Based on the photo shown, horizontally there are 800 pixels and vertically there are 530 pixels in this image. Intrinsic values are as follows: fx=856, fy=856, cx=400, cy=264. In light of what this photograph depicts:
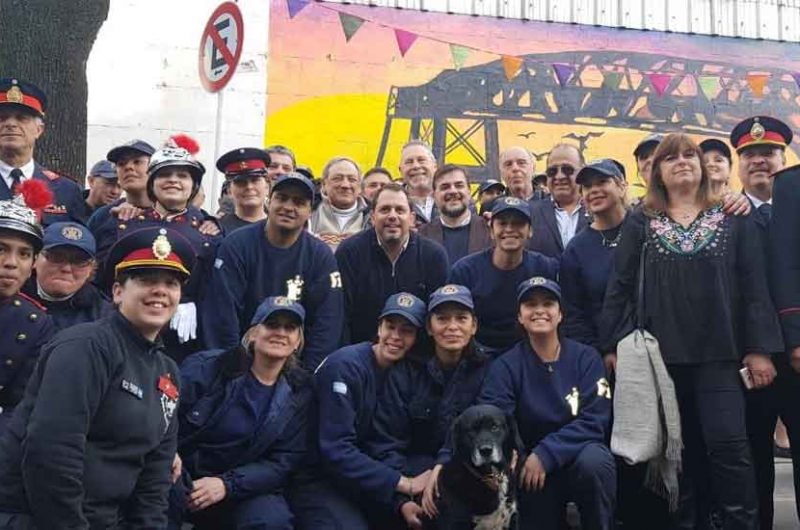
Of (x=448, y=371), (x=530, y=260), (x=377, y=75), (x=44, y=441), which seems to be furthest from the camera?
(x=377, y=75)

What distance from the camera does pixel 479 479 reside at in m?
4.34

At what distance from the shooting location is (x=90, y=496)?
3.29 m

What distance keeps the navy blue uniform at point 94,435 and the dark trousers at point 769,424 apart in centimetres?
329

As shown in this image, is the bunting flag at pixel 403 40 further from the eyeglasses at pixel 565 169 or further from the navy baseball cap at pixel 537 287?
the navy baseball cap at pixel 537 287

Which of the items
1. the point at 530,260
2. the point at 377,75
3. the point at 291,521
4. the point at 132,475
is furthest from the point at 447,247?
the point at 377,75

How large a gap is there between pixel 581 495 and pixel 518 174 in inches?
126

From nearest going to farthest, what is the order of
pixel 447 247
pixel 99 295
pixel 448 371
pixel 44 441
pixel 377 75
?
1. pixel 44 441
2. pixel 99 295
3. pixel 448 371
4. pixel 447 247
5. pixel 377 75

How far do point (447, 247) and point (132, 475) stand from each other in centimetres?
347

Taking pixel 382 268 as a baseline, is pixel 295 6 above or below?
above

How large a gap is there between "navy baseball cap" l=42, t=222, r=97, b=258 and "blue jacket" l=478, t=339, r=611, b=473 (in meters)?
2.28

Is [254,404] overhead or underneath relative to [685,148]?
underneath

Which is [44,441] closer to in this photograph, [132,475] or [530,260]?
[132,475]

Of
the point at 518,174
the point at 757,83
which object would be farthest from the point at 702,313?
the point at 757,83

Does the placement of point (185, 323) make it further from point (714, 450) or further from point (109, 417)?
point (714, 450)
